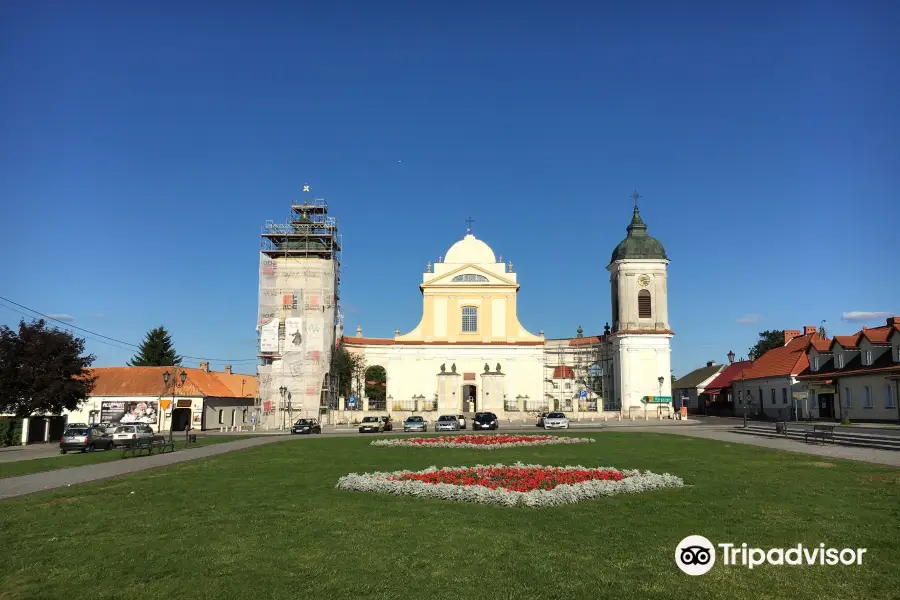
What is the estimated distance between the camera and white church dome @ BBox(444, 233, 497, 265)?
74.6 m

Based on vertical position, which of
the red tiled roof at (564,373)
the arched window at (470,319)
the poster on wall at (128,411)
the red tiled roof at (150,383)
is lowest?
the poster on wall at (128,411)

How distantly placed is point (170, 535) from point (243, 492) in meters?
4.89

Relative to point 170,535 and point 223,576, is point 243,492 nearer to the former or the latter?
point 170,535

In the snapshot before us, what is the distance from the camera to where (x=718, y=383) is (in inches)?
3366

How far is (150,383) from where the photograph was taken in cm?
5900

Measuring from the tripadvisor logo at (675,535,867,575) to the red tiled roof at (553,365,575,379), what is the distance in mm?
68828

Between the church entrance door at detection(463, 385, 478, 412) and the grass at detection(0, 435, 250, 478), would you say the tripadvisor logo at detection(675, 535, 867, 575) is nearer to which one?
the grass at detection(0, 435, 250, 478)

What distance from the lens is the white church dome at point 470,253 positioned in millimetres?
74625

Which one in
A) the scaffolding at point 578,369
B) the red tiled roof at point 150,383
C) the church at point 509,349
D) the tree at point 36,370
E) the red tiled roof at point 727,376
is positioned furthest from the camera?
the red tiled roof at point 727,376

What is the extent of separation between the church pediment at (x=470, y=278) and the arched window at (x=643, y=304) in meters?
12.9

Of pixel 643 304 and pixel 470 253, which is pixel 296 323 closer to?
pixel 470 253

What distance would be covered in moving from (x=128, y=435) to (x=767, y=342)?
97236 millimetres

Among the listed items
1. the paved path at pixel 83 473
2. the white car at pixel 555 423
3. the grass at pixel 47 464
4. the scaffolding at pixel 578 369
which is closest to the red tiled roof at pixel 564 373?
the scaffolding at pixel 578 369

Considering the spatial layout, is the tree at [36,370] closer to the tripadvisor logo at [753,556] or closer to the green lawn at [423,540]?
the green lawn at [423,540]
